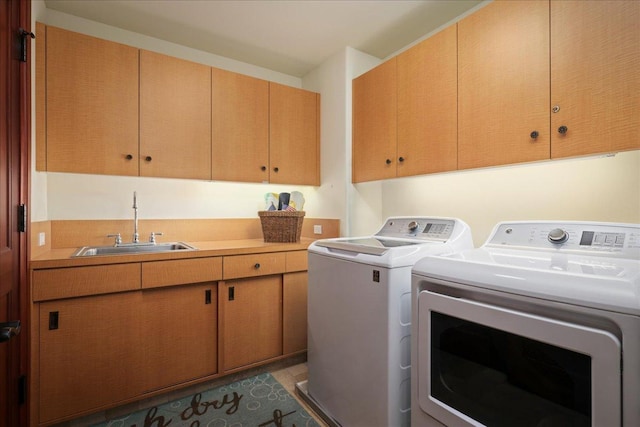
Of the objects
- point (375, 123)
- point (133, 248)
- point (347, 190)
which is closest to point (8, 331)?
point (133, 248)

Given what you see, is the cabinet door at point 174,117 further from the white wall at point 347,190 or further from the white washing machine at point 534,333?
the white washing machine at point 534,333

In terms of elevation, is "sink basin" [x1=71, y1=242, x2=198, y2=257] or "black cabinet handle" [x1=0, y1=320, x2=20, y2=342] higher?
"sink basin" [x1=71, y1=242, x2=198, y2=257]

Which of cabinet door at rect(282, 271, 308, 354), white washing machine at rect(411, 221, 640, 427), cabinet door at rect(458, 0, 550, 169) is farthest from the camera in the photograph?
cabinet door at rect(282, 271, 308, 354)

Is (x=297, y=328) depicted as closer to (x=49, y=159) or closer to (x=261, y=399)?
(x=261, y=399)

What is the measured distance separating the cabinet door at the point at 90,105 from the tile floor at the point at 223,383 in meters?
1.40

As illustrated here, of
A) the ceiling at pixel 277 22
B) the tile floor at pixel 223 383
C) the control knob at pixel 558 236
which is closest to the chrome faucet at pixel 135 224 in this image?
the tile floor at pixel 223 383

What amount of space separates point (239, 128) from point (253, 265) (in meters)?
1.07

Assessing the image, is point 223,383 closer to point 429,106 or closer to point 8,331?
point 8,331

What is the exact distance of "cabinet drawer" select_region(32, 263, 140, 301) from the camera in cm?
158

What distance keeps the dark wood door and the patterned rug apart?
532 mm

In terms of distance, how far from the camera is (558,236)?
1347 mm

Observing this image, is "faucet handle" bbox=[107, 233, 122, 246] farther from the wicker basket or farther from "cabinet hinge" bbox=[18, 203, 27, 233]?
the wicker basket

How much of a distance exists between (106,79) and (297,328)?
82.4 inches

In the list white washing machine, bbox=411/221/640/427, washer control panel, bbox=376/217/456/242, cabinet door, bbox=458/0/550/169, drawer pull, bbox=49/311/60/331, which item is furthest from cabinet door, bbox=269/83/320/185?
white washing machine, bbox=411/221/640/427
